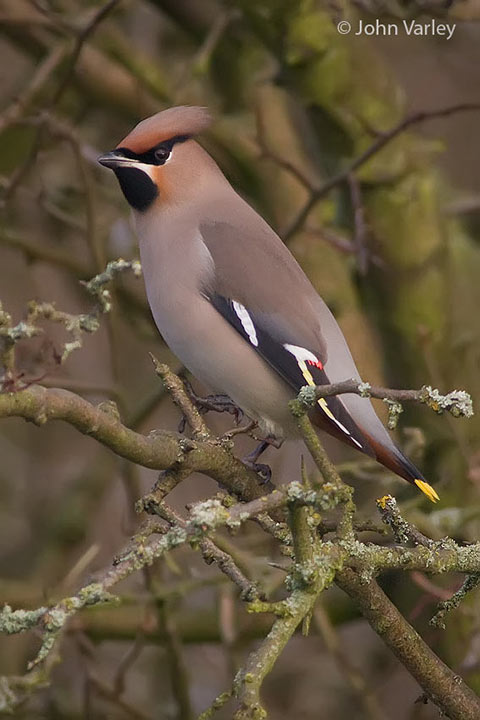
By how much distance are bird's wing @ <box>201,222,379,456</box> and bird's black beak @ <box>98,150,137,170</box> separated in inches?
12.5

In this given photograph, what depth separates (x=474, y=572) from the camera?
89.9 inches

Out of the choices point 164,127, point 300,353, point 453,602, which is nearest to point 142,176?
point 164,127

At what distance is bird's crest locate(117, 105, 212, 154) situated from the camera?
11.7 ft

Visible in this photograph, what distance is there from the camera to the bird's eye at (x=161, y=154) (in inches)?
144

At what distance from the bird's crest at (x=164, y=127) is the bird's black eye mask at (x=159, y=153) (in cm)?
1

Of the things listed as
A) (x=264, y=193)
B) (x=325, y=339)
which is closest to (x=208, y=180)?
(x=325, y=339)

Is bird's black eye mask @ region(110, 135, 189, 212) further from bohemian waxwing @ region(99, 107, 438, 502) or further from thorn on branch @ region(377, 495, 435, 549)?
thorn on branch @ region(377, 495, 435, 549)

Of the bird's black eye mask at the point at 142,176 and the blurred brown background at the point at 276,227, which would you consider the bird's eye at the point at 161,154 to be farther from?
the blurred brown background at the point at 276,227

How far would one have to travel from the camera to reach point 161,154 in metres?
3.66

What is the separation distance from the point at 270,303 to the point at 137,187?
1.96 ft

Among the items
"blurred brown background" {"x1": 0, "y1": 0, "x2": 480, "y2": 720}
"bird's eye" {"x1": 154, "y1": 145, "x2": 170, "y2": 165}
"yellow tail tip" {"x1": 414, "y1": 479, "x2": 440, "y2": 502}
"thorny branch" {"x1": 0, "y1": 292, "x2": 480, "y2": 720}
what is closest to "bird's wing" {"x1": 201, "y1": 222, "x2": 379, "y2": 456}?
"yellow tail tip" {"x1": 414, "y1": 479, "x2": 440, "y2": 502}

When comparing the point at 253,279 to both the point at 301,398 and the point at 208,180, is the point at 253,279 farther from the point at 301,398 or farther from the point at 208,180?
the point at 301,398

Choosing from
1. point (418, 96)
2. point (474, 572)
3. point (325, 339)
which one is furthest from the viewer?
point (418, 96)

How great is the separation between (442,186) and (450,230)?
224mm
